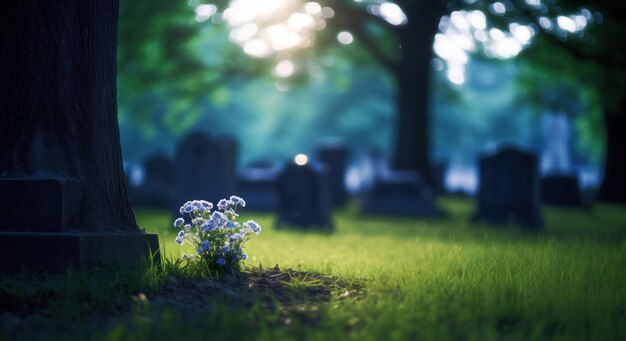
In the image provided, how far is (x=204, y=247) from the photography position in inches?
212

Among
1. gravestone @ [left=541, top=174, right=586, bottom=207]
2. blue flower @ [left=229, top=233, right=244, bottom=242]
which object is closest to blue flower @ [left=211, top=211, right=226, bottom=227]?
blue flower @ [left=229, top=233, right=244, bottom=242]

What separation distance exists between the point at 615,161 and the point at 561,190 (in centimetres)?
486

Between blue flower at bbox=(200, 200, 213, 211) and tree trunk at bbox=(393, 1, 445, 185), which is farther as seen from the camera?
tree trunk at bbox=(393, 1, 445, 185)

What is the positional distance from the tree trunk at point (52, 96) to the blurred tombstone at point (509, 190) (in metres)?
10.9

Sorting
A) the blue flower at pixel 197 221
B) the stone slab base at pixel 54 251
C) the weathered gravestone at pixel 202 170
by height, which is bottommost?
the stone slab base at pixel 54 251

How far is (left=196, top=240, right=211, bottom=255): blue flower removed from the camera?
5.34 metres

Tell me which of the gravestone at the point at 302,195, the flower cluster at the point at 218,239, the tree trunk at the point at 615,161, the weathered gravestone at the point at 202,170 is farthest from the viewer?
the tree trunk at the point at 615,161

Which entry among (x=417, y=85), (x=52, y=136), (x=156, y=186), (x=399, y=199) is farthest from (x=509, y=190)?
(x=52, y=136)

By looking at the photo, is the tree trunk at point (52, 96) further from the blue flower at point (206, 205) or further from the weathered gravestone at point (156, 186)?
the weathered gravestone at point (156, 186)

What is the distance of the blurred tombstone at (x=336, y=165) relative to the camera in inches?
834

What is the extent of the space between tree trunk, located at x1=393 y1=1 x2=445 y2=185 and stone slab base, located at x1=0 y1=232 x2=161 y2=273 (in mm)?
15728

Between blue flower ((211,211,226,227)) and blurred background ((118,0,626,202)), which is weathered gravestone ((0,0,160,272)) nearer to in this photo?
blue flower ((211,211,226,227))

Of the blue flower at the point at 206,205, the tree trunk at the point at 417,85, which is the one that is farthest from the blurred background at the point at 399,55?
the blue flower at the point at 206,205

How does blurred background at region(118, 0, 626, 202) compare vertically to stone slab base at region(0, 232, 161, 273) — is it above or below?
above
